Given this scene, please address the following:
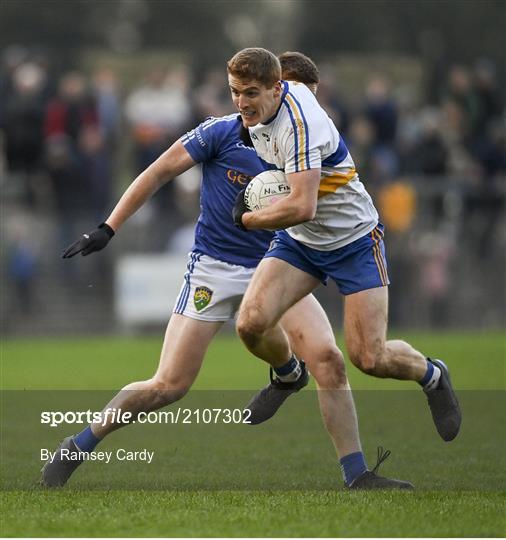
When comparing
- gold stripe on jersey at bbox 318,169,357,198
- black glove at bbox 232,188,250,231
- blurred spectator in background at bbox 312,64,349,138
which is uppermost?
gold stripe on jersey at bbox 318,169,357,198

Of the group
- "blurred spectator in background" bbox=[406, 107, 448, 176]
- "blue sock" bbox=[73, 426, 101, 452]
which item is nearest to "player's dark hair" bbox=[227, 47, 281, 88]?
"blue sock" bbox=[73, 426, 101, 452]

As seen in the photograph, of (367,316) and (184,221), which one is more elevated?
(367,316)

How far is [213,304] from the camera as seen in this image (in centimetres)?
780

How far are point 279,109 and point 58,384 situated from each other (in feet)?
19.8

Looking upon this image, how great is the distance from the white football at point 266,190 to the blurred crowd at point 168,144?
11.2 metres

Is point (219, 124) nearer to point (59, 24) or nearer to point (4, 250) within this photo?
point (4, 250)

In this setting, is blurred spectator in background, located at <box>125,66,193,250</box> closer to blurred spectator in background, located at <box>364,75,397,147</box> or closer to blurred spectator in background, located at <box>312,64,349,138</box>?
blurred spectator in background, located at <box>312,64,349,138</box>

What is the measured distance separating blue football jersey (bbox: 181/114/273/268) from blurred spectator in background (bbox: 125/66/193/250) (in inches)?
421

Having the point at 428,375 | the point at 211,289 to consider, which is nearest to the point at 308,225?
the point at 211,289

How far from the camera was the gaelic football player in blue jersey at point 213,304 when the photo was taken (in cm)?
750

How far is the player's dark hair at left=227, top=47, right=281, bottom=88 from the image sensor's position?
6.95 meters

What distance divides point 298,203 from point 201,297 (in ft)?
3.55

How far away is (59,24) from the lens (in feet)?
125

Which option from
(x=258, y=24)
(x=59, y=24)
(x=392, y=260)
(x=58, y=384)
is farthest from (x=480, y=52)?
(x=58, y=384)
